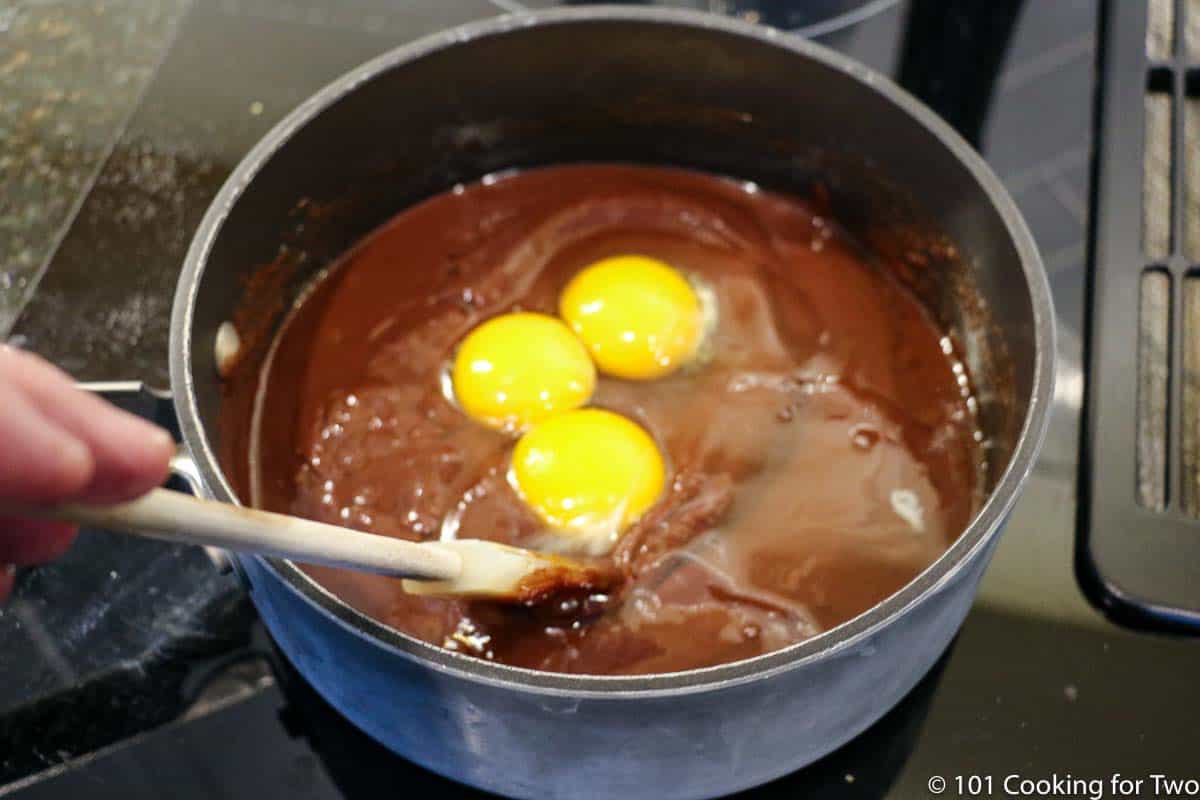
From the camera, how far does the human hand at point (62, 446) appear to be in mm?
690

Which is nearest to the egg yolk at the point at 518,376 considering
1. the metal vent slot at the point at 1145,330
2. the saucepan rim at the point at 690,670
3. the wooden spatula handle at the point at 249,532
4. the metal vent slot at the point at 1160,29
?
the saucepan rim at the point at 690,670

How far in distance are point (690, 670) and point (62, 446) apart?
780mm

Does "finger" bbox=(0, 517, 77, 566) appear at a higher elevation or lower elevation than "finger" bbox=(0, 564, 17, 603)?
higher

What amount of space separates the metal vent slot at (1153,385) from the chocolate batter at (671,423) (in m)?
0.26

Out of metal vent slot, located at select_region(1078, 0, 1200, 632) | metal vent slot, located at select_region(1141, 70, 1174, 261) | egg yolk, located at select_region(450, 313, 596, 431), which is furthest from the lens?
metal vent slot, located at select_region(1141, 70, 1174, 261)

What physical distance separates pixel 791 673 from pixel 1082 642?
0.67 meters

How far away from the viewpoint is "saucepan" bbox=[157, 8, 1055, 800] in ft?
3.89

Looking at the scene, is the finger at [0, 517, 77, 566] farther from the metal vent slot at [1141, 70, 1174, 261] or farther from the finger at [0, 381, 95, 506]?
the metal vent slot at [1141, 70, 1174, 261]

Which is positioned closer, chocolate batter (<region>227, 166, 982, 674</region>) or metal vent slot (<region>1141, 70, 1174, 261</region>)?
chocolate batter (<region>227, 166, 982, 674</region>)

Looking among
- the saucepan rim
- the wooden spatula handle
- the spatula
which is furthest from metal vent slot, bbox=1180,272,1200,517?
the wooden spatula handle

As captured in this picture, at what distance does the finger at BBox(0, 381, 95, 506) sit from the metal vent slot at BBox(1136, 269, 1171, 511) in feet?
4.91

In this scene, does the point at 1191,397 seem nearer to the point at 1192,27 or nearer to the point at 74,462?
the point at 1192,27

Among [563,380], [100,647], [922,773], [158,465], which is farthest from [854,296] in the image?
[158,465]

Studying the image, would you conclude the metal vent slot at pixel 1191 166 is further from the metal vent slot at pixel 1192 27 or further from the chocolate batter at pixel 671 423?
the chocolate batter at pixel 671 423
